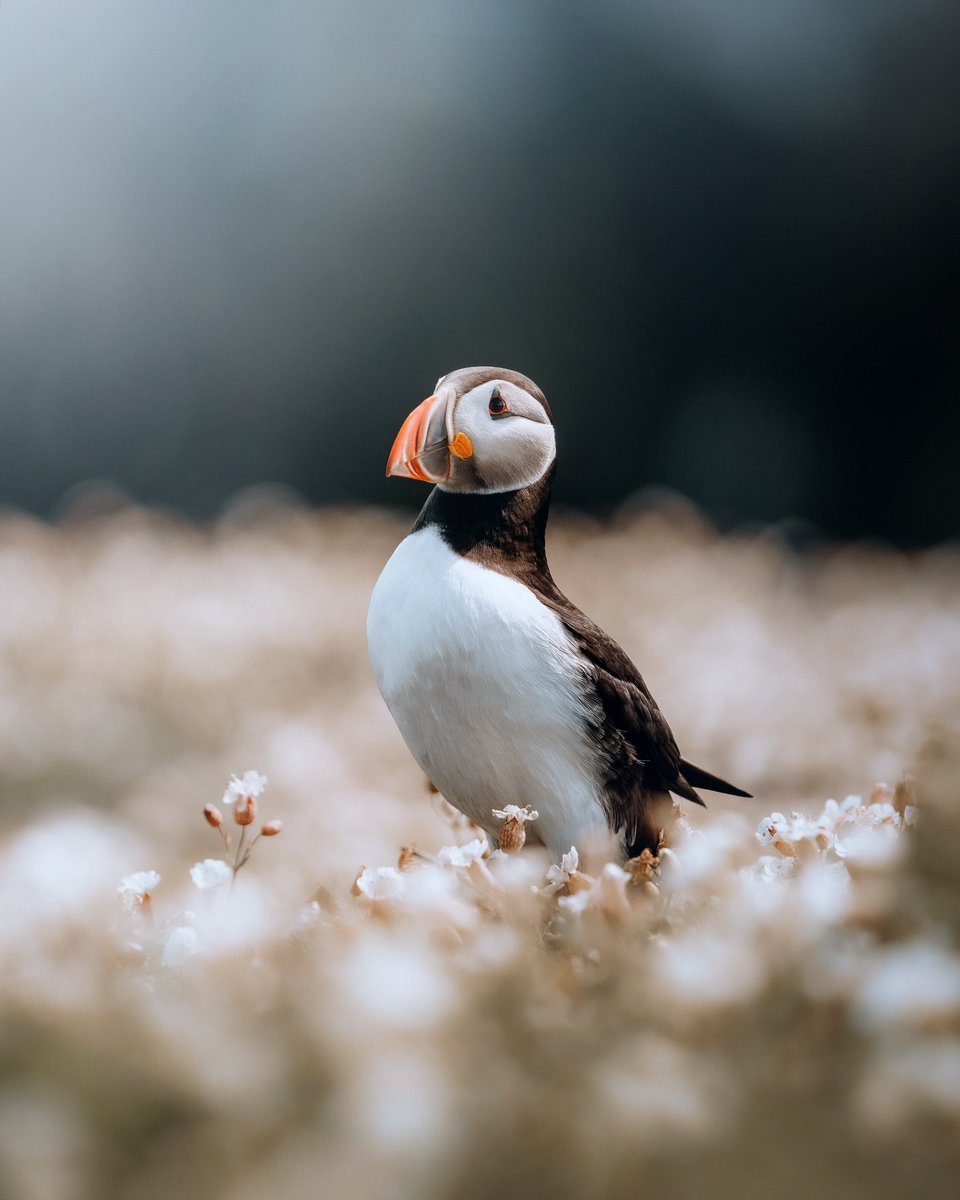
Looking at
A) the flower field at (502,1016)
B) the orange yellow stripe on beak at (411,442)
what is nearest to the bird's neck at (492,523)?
the orange yellow stripe on beak at (411,442)

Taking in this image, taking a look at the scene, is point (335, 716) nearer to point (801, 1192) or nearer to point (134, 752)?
point (134, 752)

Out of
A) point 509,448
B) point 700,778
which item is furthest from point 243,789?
point 700,778

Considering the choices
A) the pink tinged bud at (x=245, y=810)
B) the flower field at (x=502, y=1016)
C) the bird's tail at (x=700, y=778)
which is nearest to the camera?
the flower field at (x=502, y=1016)

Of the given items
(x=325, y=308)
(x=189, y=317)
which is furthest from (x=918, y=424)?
(x=189, y=317)

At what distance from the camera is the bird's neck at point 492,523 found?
5.05 ft

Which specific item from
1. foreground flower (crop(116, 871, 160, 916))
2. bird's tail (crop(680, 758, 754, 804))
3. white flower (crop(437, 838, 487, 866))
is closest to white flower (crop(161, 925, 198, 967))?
Result: foreground flower (crop(116, 871, 160, 916))

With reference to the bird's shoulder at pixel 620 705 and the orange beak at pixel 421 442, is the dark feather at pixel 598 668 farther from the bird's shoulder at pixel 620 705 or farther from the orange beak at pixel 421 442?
the orange beak at pixel 421 442

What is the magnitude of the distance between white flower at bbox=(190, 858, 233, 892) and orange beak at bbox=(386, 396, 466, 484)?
0.55 m

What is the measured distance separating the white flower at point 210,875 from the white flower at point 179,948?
0.29 ft

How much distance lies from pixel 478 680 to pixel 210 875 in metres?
0.47

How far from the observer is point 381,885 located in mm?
1126

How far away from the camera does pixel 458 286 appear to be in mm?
3941

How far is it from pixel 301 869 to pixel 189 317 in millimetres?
2595

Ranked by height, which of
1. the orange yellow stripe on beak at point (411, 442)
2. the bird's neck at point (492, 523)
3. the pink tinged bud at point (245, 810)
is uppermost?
the orange yellow stripe on beak at point (411, 442)
